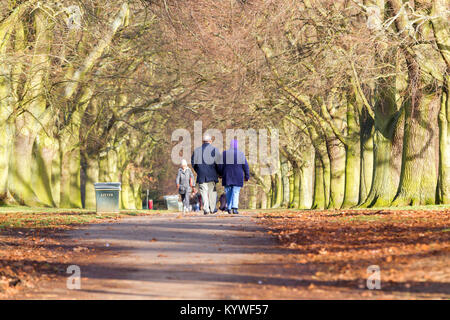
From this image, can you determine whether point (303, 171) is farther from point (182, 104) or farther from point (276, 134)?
point (182, 104)

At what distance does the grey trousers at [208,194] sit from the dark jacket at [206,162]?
19 cm

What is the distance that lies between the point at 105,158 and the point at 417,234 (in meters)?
32.4

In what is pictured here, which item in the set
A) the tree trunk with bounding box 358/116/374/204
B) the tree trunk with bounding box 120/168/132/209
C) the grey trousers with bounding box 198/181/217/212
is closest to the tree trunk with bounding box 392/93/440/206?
the tree trunk with bounding box 358/116/374/204

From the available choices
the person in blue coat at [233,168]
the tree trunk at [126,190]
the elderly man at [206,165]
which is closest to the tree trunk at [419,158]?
the person in blue coat at [233,168]

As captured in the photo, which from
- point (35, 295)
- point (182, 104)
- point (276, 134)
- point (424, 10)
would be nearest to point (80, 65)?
point (182, 104)

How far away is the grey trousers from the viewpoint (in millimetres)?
22141

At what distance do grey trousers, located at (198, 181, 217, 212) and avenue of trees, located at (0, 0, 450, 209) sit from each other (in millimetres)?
3665

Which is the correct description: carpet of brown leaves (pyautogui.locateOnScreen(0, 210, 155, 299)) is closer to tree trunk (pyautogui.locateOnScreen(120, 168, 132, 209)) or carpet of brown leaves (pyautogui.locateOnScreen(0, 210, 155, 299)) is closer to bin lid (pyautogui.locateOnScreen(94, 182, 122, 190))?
bin lid (pyautogui.locateOnScreen(94, 182, 122, 190))

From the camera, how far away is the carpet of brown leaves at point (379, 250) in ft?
30.3

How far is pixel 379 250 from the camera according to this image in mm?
11891

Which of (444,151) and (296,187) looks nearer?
(444,151)

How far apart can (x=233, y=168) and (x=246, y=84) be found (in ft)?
32.7

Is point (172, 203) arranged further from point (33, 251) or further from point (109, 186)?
point (33, 251)

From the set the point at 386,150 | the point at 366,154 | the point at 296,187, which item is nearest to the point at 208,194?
the point at 386,150
